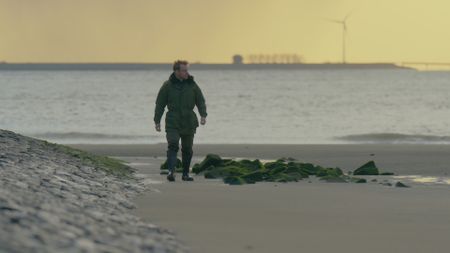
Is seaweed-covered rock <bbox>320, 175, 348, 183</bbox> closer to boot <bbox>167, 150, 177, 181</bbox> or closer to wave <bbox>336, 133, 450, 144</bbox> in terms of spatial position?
boot <bbox>167, 150, 177, 181</bbox>

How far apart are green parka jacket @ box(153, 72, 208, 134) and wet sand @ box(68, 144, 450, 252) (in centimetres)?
91

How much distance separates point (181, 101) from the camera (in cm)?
1603

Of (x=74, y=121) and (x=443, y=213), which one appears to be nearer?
(x=443, y=213)

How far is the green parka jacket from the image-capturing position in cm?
1606

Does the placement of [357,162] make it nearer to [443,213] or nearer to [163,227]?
[443,213]

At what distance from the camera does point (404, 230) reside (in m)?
9.90

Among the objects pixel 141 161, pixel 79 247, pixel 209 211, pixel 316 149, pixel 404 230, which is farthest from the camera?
pixel 316 149

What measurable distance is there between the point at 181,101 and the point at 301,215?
5.52 m

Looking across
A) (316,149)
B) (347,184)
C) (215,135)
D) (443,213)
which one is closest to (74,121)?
(215,135)

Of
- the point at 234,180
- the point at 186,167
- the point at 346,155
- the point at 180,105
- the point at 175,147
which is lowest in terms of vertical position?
the point at 346,155

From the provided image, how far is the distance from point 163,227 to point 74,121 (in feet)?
182

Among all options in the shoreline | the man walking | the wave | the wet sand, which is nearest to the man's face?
the man walking

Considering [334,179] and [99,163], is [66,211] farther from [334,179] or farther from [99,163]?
[334,179]

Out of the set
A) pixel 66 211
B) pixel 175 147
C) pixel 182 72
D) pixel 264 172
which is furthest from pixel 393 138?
pixel 66 211
